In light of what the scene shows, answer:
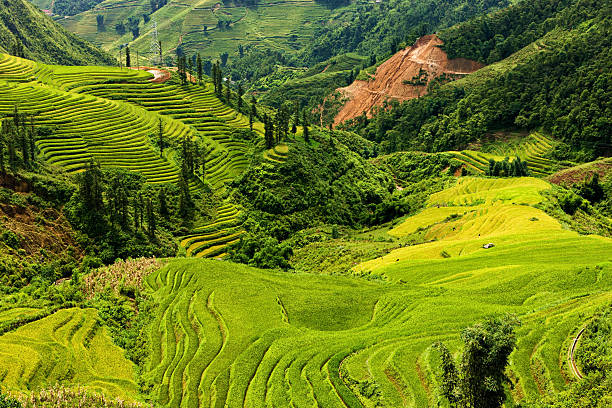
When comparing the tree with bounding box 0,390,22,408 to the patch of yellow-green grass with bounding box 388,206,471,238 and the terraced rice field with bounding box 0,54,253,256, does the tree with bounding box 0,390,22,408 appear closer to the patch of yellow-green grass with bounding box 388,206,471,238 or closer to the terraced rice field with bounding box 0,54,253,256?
the terraced rice field with bounding box 0,54,253,256

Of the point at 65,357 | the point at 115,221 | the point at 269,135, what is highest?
the point at 269,135

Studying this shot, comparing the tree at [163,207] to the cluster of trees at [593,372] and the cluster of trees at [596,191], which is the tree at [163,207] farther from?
the cluster of trees at [596,191]

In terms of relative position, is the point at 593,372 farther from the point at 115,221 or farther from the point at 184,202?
the point at 184,202

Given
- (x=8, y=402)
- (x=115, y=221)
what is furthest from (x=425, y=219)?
(x=8, y=402)

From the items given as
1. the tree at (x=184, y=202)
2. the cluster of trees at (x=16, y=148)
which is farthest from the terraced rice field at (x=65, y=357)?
the tree at (x=184, y=202)

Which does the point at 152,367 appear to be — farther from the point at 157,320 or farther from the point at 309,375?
the point at 309,375

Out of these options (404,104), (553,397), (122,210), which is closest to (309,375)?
(553,397)
